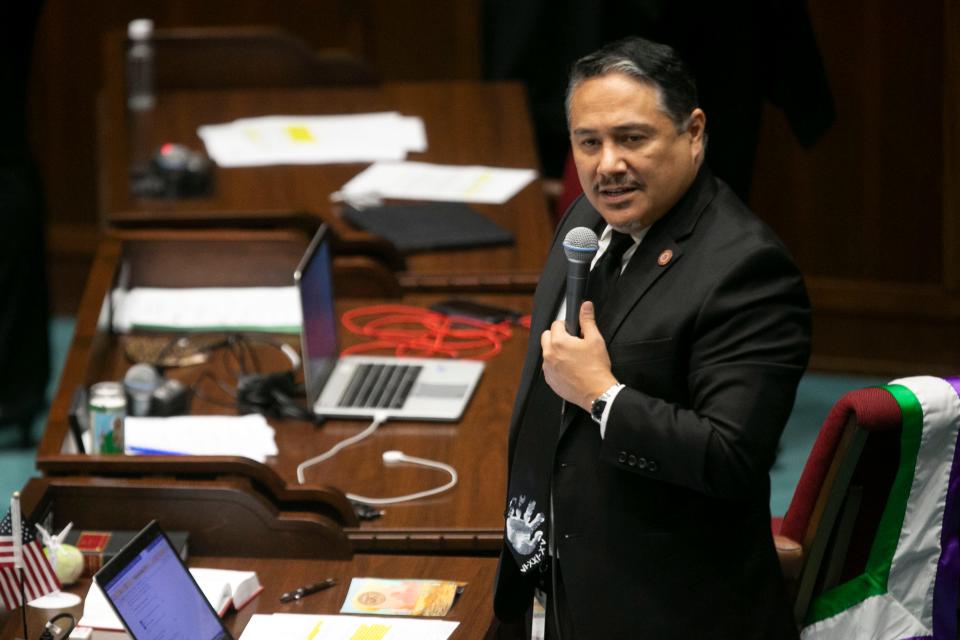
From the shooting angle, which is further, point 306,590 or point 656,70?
point 306,590

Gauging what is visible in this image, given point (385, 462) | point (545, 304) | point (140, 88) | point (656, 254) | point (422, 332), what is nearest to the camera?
point (656, 254)

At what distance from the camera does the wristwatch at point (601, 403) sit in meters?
1.93

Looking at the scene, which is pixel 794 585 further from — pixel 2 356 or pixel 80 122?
pixel 80 122

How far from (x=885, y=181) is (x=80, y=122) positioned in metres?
2.86

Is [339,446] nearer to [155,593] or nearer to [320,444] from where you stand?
[320,444]

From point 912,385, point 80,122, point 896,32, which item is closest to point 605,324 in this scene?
point 912,385

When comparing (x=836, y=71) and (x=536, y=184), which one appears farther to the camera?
(x=836, y=71)

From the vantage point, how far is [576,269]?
1997 mm

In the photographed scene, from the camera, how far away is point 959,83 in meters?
4.41

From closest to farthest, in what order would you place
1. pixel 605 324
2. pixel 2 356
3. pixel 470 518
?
pixel 605 324
pixel 470 518
pixel 2 356

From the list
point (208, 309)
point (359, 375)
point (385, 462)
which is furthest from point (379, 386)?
point (208, 309)

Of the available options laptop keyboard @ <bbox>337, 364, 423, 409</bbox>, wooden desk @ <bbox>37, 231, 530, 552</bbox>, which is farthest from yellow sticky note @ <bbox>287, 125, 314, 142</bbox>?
laptop keyboard @ <bbox>337, 364, 423, 409</bbox>

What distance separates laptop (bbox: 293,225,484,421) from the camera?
2961 millimetres

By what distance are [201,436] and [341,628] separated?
2.42 feet
